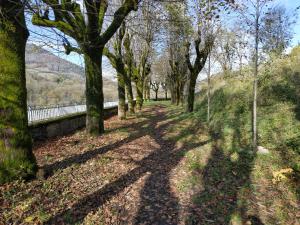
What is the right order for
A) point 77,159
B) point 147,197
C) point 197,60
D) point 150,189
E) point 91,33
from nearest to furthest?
point 147,197 → point 150,189 → point 77,159 → point 91,33 → point 197,60

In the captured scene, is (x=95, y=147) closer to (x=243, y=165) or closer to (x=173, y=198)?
(x=173, y=198)

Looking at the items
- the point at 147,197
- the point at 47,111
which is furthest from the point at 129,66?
the point at 147,197

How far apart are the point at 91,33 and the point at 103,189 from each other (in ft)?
19.5

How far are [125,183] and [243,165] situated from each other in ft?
11.2

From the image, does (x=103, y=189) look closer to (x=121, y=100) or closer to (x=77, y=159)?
(x=77, y=159)

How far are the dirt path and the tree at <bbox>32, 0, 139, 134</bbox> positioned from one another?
6.75ft

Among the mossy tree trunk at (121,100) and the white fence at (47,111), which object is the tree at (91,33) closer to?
the white fence at (47,111)

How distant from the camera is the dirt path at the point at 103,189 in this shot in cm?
405

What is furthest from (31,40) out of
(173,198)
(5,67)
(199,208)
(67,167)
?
(199,208)

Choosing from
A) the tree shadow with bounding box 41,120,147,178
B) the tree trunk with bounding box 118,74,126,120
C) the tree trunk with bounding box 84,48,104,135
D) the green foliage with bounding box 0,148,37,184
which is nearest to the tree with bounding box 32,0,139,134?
the tree trunk with bounding box 84,48,104,135

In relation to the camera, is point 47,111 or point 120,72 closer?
point 47,111

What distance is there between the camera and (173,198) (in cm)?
485

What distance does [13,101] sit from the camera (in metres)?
5.00

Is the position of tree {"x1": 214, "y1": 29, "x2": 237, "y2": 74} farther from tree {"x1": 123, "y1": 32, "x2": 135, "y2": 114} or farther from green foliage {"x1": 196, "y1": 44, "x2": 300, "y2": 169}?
tree {"x1": 123, "y1": 32, "x2": 135, "y2": 114}
